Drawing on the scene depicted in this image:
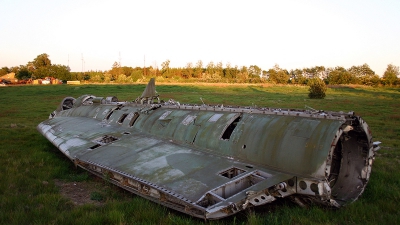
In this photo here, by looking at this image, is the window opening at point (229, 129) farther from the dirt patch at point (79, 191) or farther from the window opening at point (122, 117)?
the window opening at point (122, 117)

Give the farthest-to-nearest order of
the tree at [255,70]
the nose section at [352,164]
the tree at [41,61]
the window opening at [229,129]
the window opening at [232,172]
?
the tree at [255,70]
the tree at [41,61]
the window opening at [229,129]
the window opening at [232,172]
the nose section at [352,164]

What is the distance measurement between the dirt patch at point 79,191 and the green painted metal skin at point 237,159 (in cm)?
54

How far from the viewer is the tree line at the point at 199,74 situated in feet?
308

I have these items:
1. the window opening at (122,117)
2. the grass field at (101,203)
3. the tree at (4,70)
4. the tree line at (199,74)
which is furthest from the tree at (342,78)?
the tree at (4,70)

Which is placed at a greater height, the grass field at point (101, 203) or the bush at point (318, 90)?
the bush at point (318, 90)

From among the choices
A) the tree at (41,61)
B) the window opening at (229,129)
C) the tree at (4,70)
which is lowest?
the window opening at (229,129)

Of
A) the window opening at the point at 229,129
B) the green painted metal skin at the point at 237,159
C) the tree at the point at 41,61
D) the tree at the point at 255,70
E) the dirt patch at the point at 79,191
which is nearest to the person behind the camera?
the green painted metal skin at the point at 237,159

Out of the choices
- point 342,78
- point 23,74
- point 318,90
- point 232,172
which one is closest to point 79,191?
point 232,172

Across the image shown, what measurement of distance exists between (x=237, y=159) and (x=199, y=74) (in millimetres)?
103348

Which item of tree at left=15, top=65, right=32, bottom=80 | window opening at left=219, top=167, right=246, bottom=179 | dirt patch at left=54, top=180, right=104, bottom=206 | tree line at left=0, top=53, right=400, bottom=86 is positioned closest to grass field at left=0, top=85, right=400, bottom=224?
dirt patch at left=54, top=180, right=104, bottom=206

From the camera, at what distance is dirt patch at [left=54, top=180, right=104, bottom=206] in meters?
8.79

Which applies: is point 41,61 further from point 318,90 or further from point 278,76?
point 318,90

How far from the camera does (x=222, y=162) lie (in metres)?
8.66

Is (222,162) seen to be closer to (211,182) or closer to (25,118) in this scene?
(211,182)
